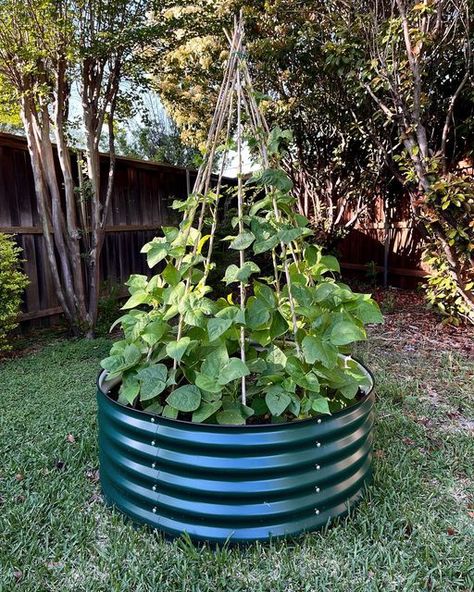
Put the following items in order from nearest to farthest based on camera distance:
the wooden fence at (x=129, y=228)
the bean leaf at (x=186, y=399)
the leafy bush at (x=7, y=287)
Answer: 1. the bean leaf at (x=186, y=399)
2. the leafy bush at (x=7, y=287)
3. the wooden fence at (x=129, y=228)

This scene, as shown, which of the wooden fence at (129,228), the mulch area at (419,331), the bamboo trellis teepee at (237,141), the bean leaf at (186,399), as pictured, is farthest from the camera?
the wooden fence at (129,228)

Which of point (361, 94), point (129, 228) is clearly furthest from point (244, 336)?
point (129, 228)

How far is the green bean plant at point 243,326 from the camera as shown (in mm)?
1598

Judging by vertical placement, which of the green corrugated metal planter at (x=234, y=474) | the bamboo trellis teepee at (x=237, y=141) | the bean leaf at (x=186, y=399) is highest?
the bamboo trellis teepee at (x=237, y=141)

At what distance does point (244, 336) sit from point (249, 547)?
2.39 ft

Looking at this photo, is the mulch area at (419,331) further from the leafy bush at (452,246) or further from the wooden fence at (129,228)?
the wooden fence at (129,228)

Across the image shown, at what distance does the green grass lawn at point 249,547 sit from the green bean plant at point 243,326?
0.45 metres

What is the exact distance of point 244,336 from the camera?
5.62ft

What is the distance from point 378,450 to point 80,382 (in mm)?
2077

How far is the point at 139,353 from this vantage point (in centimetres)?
176

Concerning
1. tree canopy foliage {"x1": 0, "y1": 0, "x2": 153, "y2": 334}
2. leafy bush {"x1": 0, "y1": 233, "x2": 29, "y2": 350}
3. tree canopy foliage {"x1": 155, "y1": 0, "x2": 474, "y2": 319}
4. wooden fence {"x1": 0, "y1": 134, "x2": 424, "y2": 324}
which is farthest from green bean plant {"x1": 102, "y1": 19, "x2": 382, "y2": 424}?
wooden fence {"x1": 0, "y1": 134, "x2": 424, "y2": 324}

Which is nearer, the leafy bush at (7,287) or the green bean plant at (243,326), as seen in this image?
the green bean plant at (243,326)

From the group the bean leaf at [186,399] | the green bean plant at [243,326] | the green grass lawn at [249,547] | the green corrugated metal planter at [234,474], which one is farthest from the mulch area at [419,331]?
the bean leaf at [186,399]

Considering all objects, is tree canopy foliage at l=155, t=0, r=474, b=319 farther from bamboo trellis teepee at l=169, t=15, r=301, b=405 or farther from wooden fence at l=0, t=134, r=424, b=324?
wooden fence at l=0, t=134, r=424, b=324
